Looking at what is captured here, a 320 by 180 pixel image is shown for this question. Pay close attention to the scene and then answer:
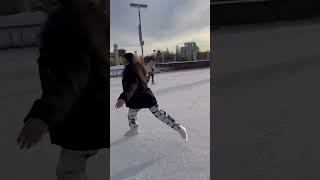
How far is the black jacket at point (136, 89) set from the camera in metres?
1.19

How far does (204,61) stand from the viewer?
127cm

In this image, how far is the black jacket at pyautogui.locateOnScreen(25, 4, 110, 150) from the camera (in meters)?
0.95

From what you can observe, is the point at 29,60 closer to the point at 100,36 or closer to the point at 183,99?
the point at 100,36

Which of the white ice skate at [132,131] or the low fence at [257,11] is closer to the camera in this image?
the low fence at [257,11]

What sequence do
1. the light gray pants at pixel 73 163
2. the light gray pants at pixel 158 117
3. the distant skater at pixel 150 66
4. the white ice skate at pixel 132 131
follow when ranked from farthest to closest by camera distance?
1. the white ice skate at pixel 132 131
2. the light gray pants at pixel 158 117
3. the distant skater at pixel 150 66
4. the light gray pants at pixel 73 163

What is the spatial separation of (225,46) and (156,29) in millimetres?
291

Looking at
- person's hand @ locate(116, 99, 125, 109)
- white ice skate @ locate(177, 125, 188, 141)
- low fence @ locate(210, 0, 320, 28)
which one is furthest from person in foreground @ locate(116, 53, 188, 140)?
low fence @ locate(210, 0, 320, 28)

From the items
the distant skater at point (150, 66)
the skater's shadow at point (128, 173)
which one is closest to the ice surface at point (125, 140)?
the skater's shadow at point (128, 173)

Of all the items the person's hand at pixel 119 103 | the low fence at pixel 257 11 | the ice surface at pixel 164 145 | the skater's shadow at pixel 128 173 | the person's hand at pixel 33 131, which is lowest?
the skater's shadow at pixel 128 173

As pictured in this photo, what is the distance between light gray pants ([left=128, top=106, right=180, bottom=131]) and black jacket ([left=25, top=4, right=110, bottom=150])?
31 centimetres

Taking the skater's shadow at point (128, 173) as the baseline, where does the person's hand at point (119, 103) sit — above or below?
above

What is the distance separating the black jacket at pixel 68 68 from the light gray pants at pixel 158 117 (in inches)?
12.1

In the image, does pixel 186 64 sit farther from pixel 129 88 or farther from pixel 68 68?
pixel 68 68

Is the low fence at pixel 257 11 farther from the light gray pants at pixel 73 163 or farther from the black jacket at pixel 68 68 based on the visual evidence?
the light gray pants at pixel 73 163
